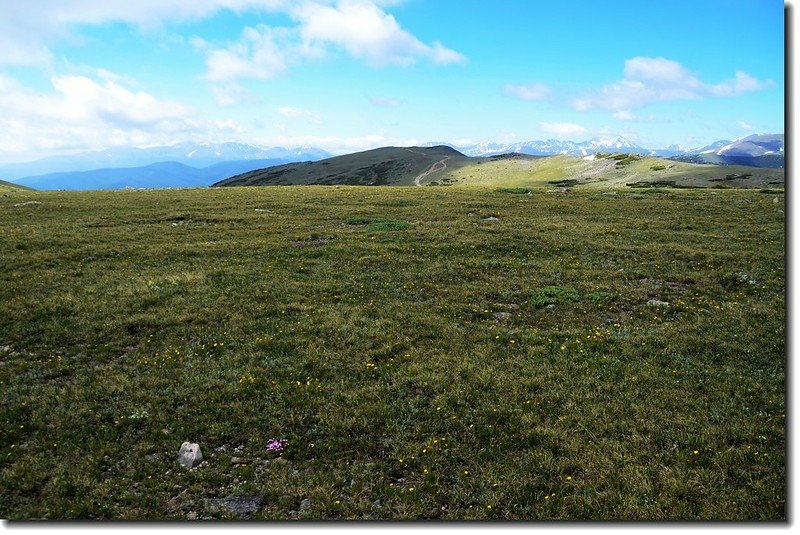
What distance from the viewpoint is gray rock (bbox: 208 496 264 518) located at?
854cm

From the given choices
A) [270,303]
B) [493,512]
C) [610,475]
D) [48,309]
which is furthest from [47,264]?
[610,475]

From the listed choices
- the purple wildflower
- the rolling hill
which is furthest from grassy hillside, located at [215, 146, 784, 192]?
the purple wildflower

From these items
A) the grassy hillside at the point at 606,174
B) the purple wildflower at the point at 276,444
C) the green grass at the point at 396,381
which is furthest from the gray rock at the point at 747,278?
the grassy hillside at the point at 606,174

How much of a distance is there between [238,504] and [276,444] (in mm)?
1722

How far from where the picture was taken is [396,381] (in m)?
12.9

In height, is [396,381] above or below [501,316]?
below

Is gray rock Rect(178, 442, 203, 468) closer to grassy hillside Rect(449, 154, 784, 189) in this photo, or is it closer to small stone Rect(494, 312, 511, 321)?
small stone Rect(494, 312, 511, 321)

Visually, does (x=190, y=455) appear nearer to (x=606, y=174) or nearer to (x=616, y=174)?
(x=616, y=174)

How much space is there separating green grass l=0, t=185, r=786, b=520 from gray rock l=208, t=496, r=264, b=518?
0.44 feet

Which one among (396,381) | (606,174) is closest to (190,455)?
(396,381)

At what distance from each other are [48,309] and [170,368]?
8.23 meters

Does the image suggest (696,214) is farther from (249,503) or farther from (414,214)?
(249,503)

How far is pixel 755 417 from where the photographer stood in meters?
10.8

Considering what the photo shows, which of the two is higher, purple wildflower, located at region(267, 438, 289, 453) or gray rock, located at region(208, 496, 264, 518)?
purple wildflower, located at region(267, 438, 289, 453)
